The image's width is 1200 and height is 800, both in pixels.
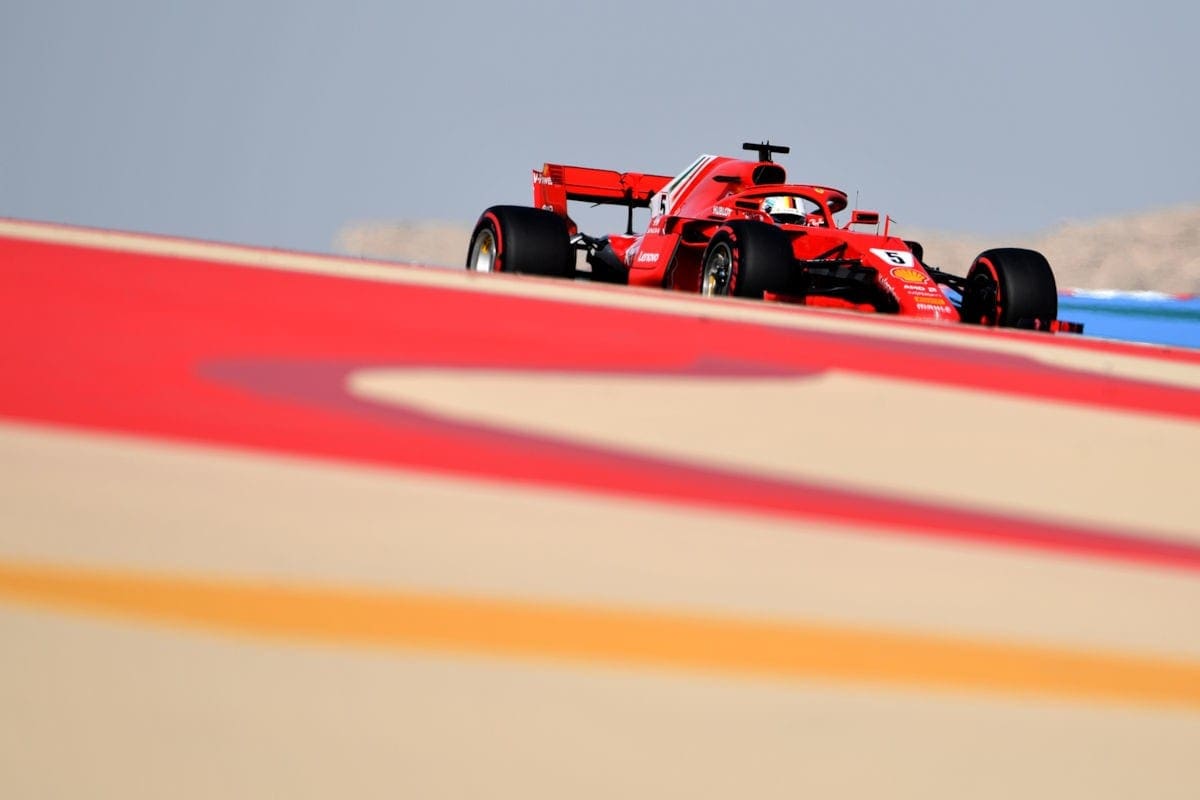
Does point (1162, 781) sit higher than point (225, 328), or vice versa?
point (225, 328)

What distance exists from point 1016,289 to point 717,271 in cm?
139

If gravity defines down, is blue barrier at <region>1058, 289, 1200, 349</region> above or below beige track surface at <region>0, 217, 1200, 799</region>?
below

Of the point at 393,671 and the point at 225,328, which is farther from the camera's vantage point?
the point at 225,328

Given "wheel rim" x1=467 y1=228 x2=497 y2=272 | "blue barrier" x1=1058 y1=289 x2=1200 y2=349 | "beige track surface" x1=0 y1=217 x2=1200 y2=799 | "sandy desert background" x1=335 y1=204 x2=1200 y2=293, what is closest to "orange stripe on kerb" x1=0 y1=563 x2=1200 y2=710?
"beige track surface" x1=0 y1=217 x2=1200 y2=799

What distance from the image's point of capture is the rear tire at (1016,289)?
6.41 m

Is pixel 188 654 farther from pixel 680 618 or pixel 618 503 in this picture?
pixel 618 503

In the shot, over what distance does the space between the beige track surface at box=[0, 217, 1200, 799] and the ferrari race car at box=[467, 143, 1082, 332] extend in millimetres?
4599

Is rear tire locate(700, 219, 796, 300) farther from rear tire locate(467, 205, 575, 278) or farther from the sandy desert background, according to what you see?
the sandy desert background

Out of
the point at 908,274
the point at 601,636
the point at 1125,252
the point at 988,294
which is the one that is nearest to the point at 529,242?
the point at 908,274

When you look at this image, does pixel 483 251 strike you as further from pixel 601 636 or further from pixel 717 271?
pixel 601 636

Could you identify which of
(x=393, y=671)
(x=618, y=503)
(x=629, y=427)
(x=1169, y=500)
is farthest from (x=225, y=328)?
(x=1169, y=500)

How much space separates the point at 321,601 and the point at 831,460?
2.73 feet

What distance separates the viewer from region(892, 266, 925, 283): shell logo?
6.44 m

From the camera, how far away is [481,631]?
Answer: 118 centimetres
